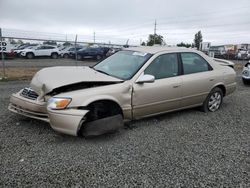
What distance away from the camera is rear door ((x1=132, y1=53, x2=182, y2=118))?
4.16m

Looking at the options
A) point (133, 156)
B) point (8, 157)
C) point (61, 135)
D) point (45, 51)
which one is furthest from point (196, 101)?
point (45, 51)

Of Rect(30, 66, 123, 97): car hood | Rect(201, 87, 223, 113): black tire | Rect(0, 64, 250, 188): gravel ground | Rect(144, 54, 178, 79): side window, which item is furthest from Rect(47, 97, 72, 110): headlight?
Rect(201, 87, 223, 113): black tire

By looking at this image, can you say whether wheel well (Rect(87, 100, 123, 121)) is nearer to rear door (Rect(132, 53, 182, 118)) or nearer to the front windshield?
rear door (Rect(132, 53, 182, 118))

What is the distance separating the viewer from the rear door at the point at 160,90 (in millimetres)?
4156

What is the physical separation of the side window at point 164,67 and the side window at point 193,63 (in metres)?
0.26

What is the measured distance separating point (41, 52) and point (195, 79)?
22.1 m

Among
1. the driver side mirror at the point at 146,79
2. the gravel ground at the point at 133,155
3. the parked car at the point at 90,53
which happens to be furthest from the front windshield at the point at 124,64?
the parked car at the point at 90,53

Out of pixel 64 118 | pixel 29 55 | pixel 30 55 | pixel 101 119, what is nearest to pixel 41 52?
pixel 30 55

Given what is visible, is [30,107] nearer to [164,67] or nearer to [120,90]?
[120,90]

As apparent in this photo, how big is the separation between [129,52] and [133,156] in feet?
7.82

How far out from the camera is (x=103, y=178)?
9.11 ft

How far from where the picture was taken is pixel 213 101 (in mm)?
5504

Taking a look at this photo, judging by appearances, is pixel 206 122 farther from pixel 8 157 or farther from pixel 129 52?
pixel 8 157

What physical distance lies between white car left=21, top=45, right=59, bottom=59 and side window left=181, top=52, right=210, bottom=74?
2152 centimetres
